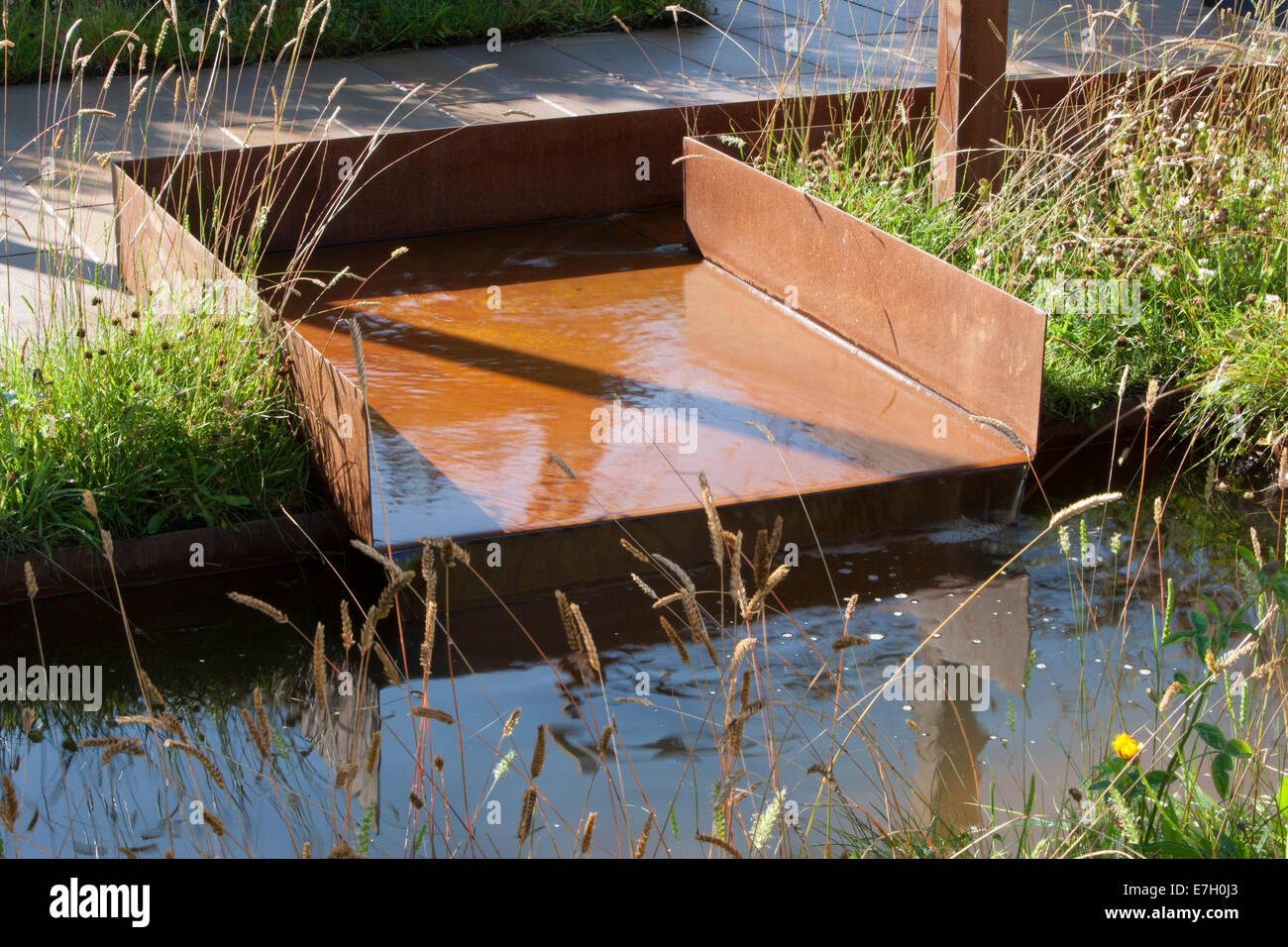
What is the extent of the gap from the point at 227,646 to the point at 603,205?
3.00 metres

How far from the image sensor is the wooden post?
4.39 metres

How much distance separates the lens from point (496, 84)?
22.6ft

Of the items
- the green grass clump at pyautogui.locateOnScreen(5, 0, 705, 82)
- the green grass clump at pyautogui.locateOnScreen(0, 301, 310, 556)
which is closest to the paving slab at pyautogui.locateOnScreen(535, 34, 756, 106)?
the green grass clump at pyautogui.locateOnScreen(5, 0, 705, 82)

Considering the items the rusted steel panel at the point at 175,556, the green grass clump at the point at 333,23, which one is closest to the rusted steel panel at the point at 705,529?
the rusted steel panel at the point at 175,556

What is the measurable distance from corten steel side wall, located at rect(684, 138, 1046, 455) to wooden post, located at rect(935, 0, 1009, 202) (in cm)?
51

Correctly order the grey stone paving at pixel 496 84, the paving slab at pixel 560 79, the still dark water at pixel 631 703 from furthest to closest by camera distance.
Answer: the paving slab at pixel 560 79 < the grey stone paving at pixel 496 84 < the still dark water at pixel 631 703

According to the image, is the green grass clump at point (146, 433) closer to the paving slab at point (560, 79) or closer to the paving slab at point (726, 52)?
the paving slab at point (560, 79)

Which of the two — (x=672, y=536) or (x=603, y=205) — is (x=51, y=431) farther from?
(x=603, y=205)

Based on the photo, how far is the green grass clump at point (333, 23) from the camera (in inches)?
270

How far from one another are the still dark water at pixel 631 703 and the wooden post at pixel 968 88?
61.2 inches

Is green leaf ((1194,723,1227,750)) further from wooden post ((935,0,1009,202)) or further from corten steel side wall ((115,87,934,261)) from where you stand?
corten steel side wall ((115,87,934,261))

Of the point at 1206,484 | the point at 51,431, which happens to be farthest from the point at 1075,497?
the point at 51,431

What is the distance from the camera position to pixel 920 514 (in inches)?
132

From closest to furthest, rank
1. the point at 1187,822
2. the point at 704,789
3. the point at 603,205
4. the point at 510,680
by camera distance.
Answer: the point at 1187,822 → the point at 704,789 → the point at 510,680 → the point at 603,205
